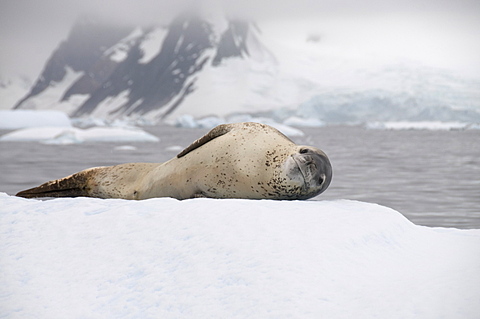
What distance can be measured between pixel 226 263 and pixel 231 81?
7444cm

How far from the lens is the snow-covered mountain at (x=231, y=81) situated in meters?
44.8

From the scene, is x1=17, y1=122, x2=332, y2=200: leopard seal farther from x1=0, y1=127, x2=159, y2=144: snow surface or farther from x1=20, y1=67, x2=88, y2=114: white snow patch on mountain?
x1=20, y1=67, x2=88, y2=114: white snow patch on mountain

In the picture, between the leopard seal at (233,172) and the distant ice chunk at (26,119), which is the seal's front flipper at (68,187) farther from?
the distant ice chunk at (26,119)

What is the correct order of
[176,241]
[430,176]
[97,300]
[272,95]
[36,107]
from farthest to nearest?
[36,107], [272,95], [430,176], [176,241], [97,300]

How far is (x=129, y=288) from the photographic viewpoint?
205 cm

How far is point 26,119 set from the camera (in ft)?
109

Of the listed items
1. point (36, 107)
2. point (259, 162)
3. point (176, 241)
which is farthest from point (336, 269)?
point (36, 107)

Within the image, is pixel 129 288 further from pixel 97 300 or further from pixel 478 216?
pixel 478 216

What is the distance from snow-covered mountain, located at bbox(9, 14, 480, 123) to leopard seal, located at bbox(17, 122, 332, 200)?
39.6m

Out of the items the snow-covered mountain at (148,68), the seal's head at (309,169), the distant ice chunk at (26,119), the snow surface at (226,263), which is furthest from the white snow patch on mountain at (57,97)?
the snow surface at (226,263)

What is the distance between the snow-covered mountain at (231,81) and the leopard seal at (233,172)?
130 ft

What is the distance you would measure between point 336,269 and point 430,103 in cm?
4225

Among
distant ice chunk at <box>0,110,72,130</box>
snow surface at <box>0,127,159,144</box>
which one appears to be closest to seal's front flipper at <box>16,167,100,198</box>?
snow surface at <box>0,127,159,144</box>

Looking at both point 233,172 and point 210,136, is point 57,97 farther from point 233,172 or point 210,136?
point 233,172
